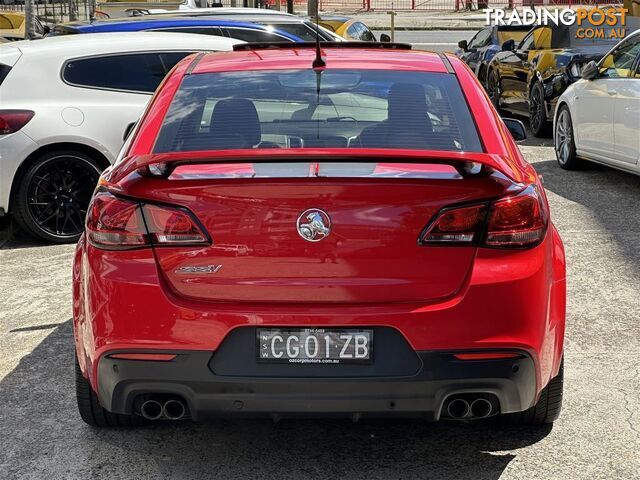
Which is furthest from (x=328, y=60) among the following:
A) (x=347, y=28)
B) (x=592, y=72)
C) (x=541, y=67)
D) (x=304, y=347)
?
(x=347, y=28)

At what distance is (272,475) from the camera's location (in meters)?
3.89

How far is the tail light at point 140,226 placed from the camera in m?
3.48

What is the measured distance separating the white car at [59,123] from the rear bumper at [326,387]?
177 inches

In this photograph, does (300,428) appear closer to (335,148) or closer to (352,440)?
(352,440)

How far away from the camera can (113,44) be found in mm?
8352

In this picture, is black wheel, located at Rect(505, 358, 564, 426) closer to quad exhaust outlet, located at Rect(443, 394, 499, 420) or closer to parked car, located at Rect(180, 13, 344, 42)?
quad exhaust outlet, located at Rect(443, 394, 499, 420)

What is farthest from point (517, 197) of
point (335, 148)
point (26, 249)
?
point (26, 249)

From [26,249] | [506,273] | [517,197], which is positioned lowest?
[26,249]

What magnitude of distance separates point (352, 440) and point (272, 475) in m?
0.44

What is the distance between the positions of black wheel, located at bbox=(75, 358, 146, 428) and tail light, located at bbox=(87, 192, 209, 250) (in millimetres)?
750

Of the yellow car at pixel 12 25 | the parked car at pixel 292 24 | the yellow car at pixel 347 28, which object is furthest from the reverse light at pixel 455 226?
the yellow car at pixel 12 25

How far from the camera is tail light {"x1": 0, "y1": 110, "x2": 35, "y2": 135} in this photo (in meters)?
7.63

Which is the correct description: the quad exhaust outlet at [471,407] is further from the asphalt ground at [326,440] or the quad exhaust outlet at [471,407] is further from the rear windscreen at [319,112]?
the rear windscreen at [319,112]

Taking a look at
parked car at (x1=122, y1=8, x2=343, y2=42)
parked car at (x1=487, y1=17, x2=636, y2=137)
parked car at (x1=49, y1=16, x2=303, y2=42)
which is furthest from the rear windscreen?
parked car at (x1=487, y1=17, x2=636, y2=137)
